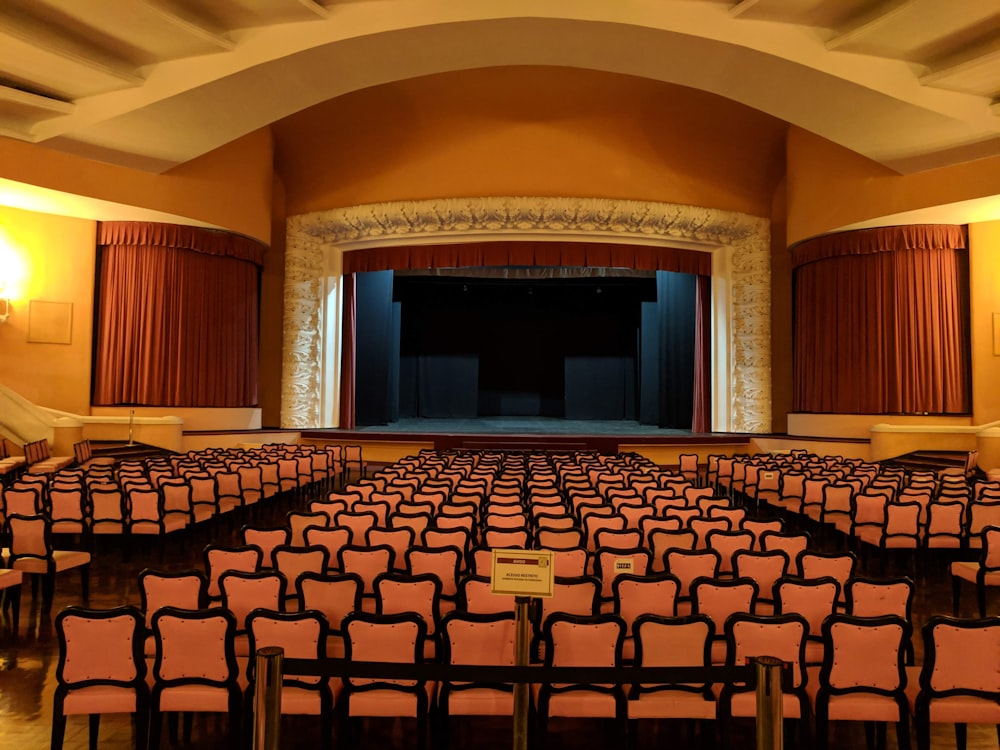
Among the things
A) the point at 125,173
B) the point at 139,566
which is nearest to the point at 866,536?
the point at 139,566

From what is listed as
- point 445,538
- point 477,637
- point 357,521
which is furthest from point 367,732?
point 357,521

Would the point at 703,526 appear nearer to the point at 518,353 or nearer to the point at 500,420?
the point at 500,420

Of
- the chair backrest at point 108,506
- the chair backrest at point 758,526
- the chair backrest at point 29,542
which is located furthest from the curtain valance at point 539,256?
the chair backrest at point 29,542

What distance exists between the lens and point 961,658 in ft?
11.1

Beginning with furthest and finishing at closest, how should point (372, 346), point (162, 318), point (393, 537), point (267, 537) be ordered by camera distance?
point (372, 346) < point (162, 318) < point (393, 537) < point (267, 537)

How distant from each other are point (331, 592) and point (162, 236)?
14.8 metres

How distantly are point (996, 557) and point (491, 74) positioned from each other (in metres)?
14.2

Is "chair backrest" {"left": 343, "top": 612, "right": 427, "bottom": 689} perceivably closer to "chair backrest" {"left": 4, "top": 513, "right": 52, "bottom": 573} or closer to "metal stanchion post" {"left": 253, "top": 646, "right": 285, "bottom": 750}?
"metal stanchion post" {"left": 253, "top": 646, "right": 285, "bottom": 750}

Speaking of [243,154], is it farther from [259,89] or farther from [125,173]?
[259,89]

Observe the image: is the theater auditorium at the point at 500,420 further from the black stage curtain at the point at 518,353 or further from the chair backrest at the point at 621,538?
the black stage curtain at the point at 518,353

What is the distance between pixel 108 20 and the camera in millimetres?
9859

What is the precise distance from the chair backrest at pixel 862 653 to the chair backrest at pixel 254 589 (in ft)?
9.40

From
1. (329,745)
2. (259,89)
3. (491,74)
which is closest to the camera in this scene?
(329,745)

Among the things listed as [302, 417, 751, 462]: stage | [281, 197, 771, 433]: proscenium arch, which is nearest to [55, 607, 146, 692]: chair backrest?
[302, 417, 751, 462]: stage
